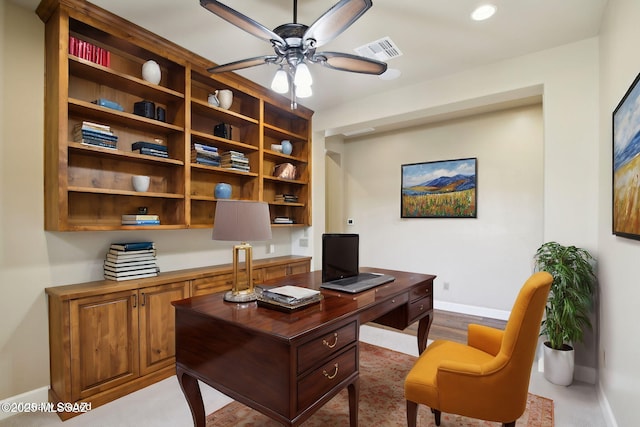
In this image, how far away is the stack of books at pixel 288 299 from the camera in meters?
1.55

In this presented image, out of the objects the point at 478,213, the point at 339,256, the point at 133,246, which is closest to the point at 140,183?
the point at 133,246

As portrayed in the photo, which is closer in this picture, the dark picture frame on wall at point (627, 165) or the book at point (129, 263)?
the dark picture frame on wall at point (627, 165)

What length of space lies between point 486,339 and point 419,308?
52 cm

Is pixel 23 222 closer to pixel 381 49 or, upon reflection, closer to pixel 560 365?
pixel 381 49

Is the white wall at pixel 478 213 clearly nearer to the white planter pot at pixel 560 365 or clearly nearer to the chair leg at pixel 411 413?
the white planter pot at pixel 560 365

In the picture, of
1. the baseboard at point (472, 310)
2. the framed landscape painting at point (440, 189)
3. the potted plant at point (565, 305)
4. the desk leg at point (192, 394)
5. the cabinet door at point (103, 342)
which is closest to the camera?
the desk leg at point (192, 394)

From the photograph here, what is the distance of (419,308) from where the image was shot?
92.9 inches

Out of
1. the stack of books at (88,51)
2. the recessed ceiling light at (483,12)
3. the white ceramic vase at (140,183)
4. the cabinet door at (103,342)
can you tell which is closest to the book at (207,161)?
the white ceramic vase at (140,183)

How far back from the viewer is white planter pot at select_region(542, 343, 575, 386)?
239cm

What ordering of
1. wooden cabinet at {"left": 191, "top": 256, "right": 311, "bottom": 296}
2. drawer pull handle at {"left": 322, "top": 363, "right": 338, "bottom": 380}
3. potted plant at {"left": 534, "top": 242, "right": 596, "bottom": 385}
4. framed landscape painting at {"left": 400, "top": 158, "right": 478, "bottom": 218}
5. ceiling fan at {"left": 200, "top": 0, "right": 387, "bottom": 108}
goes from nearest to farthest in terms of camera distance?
drawer pull handle at {"left": 322, "top": 363, "right": 338, "bottom": 380}, ceiling fan at {"left": 200, "top": 0, "right": 387, "bottom": 108}, potted plant at {"left": 534, "top": 242, "right": 596, "bottom": 385}, wooden cabinet at {"left": 191, "top": 256, "right": 311, "bottom": 296}, framed landscape painting at {"left": 400, "top": 158, "right": 478, "bottom": 218}

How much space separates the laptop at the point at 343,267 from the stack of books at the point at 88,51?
7.05 feet

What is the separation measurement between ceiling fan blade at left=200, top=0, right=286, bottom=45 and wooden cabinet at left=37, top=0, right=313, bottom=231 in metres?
1.30

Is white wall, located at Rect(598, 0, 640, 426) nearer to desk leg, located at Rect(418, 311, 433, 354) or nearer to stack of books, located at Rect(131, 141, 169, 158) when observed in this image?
desk leg, located at Rect(418, 311, 433, 354)

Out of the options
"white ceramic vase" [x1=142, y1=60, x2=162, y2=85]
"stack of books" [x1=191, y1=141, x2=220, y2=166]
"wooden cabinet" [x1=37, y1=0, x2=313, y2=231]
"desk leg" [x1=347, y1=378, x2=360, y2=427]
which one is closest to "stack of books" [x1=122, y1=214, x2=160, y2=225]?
"wooden cabinet" [x1=37, y1=0, x2=313, y2=231]
